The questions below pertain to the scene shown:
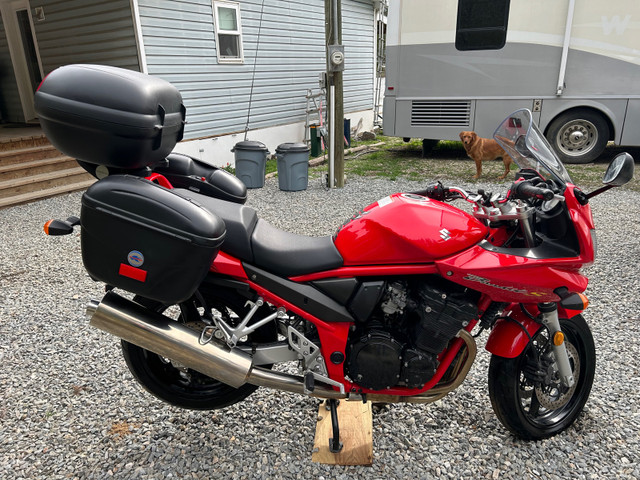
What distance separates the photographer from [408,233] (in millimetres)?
1831

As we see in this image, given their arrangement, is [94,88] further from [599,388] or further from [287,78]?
[287,78]

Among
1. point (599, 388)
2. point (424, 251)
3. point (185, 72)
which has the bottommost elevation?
point (599, 388)

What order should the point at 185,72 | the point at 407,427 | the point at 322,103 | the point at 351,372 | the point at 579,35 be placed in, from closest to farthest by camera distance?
1. the point at 351,372
2. the point at 407,427
3. the point at 579,35
4. the point at 185,72
5. the point at 322,103

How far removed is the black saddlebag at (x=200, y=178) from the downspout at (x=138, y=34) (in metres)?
6.13

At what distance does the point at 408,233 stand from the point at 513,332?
70 cm

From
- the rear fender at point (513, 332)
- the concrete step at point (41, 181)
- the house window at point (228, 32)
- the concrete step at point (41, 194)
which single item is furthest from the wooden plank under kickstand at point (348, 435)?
Result: the house window at point (228, 32)

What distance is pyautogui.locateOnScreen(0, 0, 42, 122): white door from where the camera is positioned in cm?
989

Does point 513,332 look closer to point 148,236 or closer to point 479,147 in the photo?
point 148,236

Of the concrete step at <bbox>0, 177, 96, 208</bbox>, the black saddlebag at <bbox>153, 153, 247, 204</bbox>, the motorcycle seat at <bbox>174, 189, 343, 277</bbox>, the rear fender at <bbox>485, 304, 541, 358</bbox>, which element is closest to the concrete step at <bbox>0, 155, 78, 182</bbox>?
the concrete step at <bbox>0, 177, 96, 208</bbox>

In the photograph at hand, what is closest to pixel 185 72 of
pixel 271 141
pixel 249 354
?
pixel 271 141

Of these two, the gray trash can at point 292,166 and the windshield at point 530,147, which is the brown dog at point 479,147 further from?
the windshield at point 530,147

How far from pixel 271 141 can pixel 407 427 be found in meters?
A: 9.41

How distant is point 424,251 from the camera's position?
1.83 meters

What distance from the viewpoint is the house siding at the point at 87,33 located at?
7.81 m
